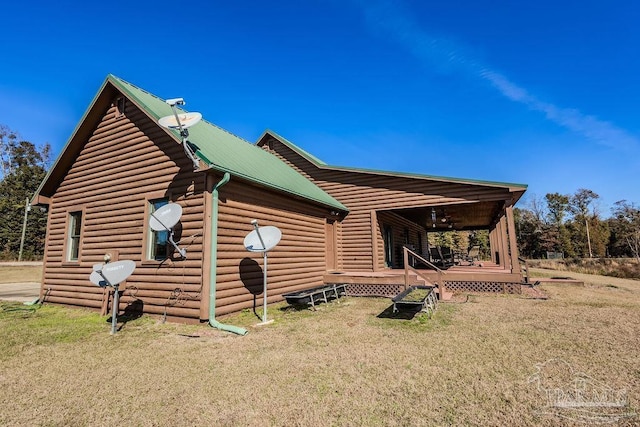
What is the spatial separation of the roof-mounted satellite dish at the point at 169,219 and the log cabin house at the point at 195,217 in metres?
0.22

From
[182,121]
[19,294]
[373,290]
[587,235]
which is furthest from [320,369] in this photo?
[587,235]

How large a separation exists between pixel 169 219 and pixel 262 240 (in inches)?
84.0

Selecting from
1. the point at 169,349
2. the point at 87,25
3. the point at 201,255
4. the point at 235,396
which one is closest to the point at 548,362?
the point at 235,396

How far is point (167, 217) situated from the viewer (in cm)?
712

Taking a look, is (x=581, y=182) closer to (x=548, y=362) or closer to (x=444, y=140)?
(x=444, y=140)

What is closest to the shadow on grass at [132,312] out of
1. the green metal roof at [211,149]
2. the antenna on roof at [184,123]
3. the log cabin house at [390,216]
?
the antenna on roof at [184,123]

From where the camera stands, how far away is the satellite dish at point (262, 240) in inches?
296

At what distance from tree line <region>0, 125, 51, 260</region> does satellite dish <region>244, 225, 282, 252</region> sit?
4371cm

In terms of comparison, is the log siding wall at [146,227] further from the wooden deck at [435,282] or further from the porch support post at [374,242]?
the porch support post at [374,242]

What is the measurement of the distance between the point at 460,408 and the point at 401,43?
15601mm

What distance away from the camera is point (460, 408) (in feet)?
10.6

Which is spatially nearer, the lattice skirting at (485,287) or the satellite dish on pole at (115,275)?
the satellite dish on pole at (115,275)

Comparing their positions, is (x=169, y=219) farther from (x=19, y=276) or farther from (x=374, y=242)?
(x=19, y=276)

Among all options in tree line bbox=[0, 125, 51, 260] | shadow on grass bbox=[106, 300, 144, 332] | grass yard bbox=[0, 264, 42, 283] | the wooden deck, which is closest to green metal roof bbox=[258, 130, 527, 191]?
the wooden deck
